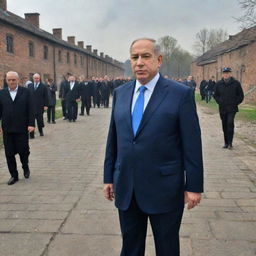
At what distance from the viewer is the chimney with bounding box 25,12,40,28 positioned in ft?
128

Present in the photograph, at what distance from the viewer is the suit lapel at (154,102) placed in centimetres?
242

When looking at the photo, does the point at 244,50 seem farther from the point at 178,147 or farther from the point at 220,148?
the point at 178,147

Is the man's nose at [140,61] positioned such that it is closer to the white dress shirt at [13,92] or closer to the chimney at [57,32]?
the white dress shirt at [13,92]

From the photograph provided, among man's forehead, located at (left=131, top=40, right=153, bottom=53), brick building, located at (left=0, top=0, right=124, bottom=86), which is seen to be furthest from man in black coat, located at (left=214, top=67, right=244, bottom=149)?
brick building, located at (left=0, top=0, right=124, bottom=86)

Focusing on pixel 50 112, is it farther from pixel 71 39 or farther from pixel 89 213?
pixel 71 39

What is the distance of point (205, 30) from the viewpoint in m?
85.1

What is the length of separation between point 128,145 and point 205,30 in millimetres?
87961

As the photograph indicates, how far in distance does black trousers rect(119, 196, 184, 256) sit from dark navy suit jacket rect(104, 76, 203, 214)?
67 millimetres

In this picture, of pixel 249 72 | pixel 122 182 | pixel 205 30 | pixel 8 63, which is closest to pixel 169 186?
pixel 122 182

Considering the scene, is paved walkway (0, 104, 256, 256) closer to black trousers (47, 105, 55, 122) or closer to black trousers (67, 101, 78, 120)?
black trousers (47, 105, 55, 122)

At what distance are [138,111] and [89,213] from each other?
265 centimetres

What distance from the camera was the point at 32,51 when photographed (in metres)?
33.5

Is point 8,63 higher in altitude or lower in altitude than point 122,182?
higher

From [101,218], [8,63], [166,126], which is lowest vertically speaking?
[101,218]
